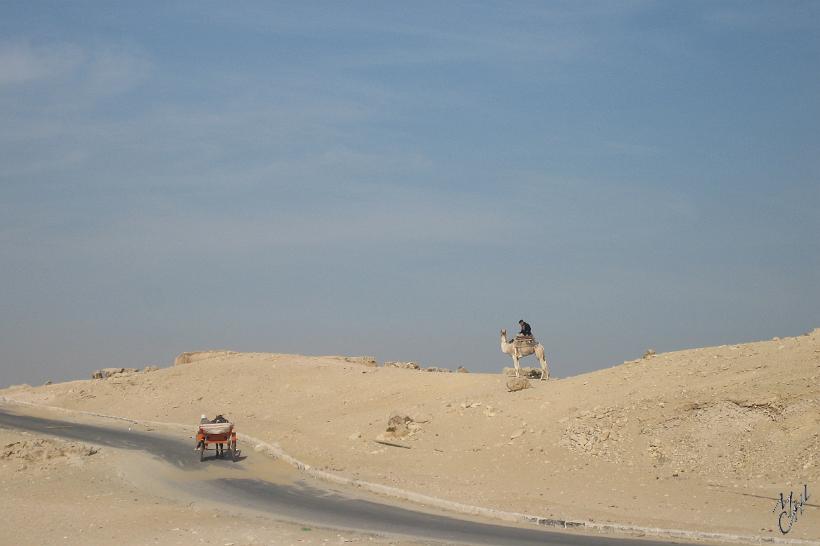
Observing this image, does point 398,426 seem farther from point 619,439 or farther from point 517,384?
point 619,439

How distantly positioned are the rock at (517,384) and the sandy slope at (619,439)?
38 centimetres

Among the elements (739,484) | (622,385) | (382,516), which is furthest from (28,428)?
(739,484)

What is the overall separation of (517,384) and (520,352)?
2278mm

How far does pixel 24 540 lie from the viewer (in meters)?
19.0

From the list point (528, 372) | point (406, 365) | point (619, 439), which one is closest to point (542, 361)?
point (528, 372)

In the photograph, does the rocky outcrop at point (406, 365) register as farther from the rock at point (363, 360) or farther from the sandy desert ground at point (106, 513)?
the sandy desert ground at point (106, 513)

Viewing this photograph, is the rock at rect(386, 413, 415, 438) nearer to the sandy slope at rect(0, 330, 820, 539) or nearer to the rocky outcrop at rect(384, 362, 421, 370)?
the sandy slope at rect(0, 330, 820, 539)

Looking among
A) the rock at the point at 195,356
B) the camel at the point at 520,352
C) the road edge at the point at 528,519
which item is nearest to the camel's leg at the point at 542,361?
the camel at the point at 520,352

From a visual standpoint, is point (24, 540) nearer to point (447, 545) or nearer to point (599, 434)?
point (447, 545)

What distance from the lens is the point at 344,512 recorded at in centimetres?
2117

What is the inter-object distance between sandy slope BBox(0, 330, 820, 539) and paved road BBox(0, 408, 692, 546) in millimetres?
1694

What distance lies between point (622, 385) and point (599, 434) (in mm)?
3254

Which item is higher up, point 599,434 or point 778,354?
point 778,354

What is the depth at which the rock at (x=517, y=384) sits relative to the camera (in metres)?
30.4
